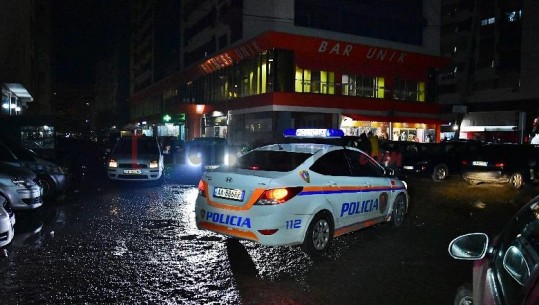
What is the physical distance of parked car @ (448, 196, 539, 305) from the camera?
2.15 m

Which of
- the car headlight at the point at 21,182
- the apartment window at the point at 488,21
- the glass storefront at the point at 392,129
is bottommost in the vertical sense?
the car headlight at the point at 21,182

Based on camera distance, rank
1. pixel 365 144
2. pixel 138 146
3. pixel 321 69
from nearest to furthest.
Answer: pixel 138 146 < pixel 365 144 < pixel 321 69

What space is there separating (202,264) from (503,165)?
1319 cm

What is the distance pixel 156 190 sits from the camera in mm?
14211

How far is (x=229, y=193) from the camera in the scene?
21.2 ft

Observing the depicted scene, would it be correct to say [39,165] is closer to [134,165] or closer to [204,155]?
[134,165]

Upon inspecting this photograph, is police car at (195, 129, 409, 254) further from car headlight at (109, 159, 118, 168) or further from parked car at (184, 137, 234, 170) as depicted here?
parked car at (184, 137, 234, 170)

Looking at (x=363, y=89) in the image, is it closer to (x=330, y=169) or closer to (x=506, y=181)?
(x=506, y=181)

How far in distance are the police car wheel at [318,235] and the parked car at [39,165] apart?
811 cm

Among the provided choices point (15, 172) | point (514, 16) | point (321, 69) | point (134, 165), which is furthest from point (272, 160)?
point (514, 16)

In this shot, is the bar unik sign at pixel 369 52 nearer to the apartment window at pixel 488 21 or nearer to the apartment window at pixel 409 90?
the apartment window at pixel 409 90

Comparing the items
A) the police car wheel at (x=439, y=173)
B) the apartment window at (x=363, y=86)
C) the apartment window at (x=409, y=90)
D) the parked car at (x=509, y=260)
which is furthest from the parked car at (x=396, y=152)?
the apartment window at (x=409, y=90)

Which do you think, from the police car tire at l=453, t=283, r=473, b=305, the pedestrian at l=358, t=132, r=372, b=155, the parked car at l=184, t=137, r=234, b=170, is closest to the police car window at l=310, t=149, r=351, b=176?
the police car tire at l=453, t=283, r=473, b=305

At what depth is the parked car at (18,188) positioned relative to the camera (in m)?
8.87
